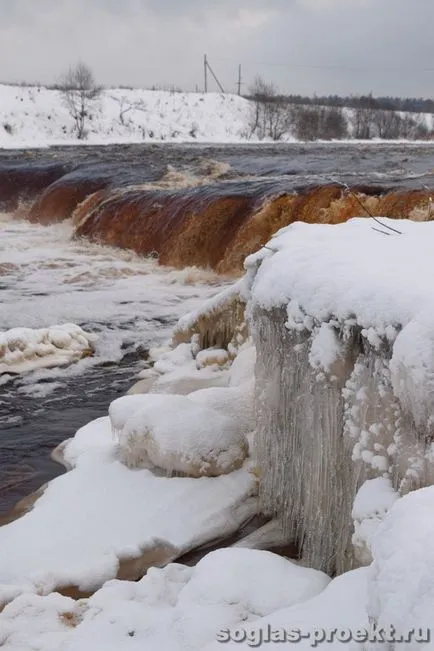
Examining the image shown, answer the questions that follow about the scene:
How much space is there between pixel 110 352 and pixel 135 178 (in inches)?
346

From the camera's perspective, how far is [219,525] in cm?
336

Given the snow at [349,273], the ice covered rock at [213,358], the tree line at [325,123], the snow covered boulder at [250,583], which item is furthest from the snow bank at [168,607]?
the tree line at [325,123]

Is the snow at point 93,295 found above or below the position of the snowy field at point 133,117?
below

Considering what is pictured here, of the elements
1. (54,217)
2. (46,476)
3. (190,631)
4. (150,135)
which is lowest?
(46,476)

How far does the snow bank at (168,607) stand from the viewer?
7.53 feet

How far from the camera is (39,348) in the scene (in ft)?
19.8

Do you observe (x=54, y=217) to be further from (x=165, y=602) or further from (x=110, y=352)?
(x=165, y=602)

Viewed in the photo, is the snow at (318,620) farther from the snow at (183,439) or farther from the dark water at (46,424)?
the dark water at (46,424)

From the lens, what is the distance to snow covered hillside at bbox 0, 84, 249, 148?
41875 millimetres

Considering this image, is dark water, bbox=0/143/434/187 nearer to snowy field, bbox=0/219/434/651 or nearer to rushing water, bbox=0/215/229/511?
rushing water, bbox=0/215/229/511

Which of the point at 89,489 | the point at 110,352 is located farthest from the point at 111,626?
the point at 110,352

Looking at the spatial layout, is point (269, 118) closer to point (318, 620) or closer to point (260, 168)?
point (260, 168)

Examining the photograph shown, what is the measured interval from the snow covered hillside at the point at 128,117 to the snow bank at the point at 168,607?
3701 centimetres

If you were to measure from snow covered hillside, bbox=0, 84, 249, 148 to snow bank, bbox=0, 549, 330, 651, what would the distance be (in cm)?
3701
